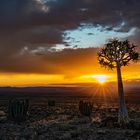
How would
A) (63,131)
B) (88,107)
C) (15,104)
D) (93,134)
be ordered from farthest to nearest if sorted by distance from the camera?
(88,107) < (15,104) < (63,131) < (93,134)

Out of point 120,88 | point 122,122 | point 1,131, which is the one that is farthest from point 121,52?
point 1,131

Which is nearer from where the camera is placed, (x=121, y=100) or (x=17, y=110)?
(x=121, y=100)

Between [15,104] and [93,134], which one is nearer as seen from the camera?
[93,134]

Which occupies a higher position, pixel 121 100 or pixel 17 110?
pixel 121 100

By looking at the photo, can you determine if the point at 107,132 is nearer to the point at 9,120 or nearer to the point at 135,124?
the point at 135,124

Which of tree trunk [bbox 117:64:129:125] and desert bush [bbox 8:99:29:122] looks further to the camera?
desert bush [bbox 8:99:29:122]

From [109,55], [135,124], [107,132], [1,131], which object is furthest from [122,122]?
[1,131]

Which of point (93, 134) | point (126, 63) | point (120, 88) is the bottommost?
point (93, 134)

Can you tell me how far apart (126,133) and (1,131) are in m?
9.48

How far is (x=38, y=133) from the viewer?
87.8 ft

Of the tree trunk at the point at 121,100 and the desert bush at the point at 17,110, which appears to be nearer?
the tree trunk at the point at 121,100

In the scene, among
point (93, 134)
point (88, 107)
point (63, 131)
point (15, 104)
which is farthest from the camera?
point (88, 107)

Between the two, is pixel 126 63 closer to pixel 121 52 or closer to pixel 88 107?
pixel 121 52

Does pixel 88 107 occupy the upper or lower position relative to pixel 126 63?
lower
